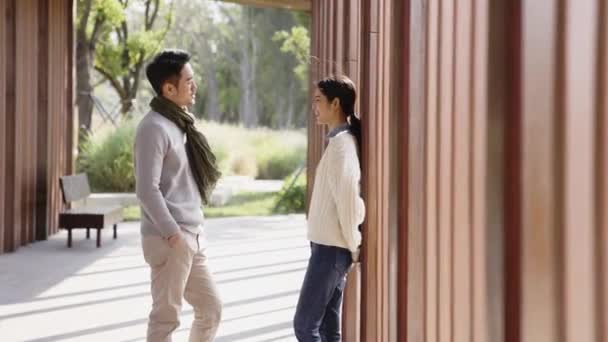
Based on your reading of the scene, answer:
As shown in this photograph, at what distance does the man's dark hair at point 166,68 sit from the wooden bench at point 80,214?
218 inches

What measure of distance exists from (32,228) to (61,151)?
146 centimetres

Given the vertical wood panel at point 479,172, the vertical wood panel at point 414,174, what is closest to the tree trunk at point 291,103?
the vertical wood panel at point 414,174

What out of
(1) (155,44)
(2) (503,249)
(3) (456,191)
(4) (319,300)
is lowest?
(4) (319,300)

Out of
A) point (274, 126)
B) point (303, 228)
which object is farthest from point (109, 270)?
point (274, 126)

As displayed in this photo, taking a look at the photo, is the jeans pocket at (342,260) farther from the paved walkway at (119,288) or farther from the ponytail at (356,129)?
the paved walkway at (119,288)

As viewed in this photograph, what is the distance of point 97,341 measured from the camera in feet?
14.5

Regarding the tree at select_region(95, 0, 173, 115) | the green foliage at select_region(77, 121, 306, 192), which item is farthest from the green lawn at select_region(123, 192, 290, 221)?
the tree at select_region(95, 0, 173, 115)

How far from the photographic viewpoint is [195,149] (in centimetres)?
323

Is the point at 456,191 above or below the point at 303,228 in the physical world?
above

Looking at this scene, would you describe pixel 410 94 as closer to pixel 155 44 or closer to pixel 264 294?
pixel 264 294

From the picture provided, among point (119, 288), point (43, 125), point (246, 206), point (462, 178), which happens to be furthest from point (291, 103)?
point (462, 178)

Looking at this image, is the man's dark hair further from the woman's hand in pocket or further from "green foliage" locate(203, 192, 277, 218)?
"green foliage" locate(203, 192, 277, 218)

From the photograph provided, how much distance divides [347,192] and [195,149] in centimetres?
84

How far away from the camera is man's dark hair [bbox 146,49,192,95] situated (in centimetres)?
316
